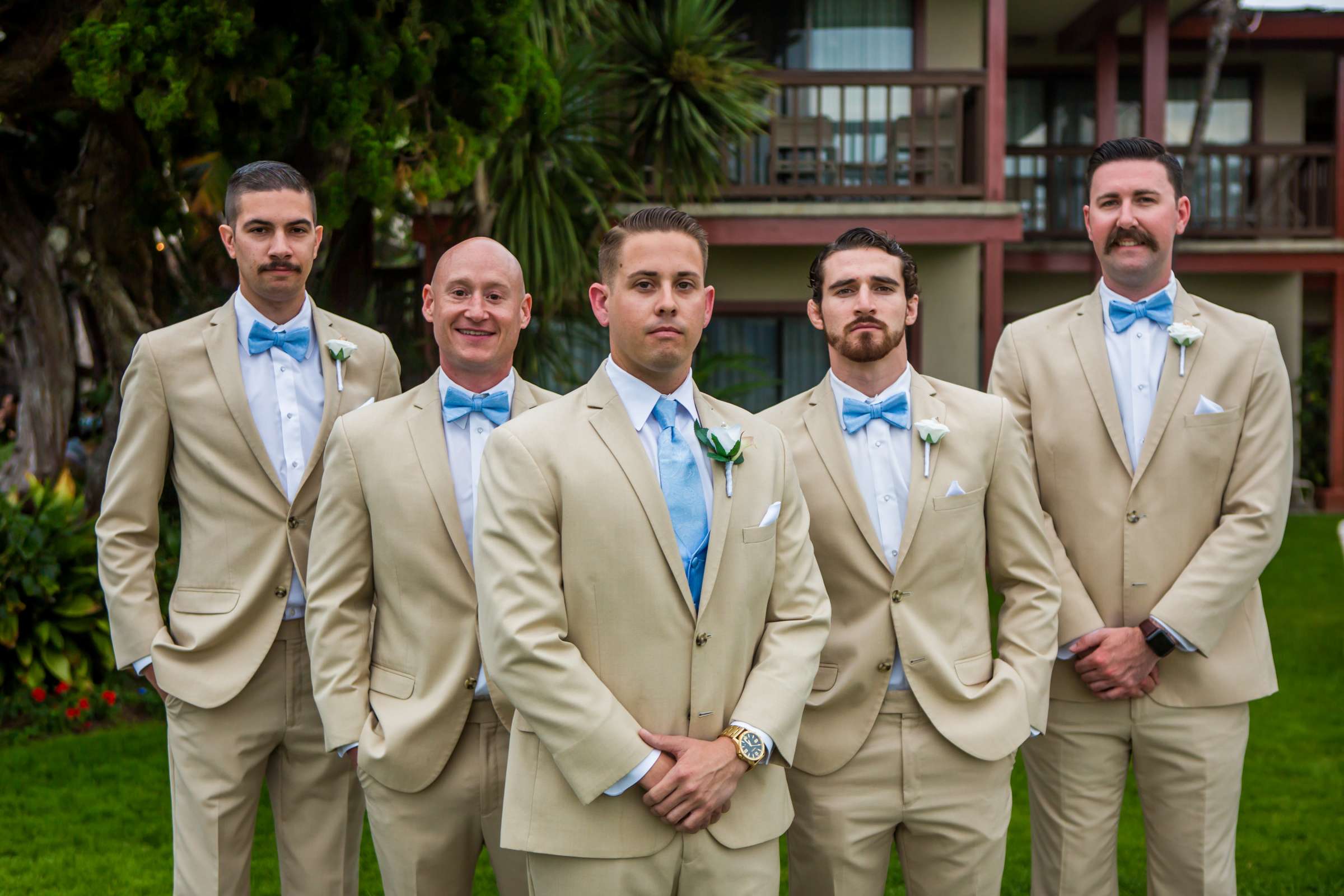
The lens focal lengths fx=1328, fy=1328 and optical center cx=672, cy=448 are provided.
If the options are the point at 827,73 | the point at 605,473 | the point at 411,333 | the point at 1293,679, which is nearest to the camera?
the point at 605,473

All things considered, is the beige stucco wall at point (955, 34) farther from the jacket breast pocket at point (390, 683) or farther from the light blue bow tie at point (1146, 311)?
the jacket breast pocket at point (390, 683)

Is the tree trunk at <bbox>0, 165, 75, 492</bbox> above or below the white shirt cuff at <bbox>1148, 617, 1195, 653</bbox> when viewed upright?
above

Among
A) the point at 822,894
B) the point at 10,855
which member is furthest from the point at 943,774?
the point at 10,855

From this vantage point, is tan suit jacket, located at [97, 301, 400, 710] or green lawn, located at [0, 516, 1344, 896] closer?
tan suit jacket, located at [97, 301, 400, 710]

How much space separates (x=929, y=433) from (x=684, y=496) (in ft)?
2.45

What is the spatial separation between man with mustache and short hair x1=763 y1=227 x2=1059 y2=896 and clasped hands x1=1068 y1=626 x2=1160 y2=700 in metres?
0.21

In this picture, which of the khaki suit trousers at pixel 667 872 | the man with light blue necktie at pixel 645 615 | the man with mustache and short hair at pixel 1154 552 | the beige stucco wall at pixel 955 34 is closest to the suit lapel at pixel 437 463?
the man with light blue necktie at pixel 645 615

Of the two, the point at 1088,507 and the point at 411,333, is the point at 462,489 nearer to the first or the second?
the point at 1088,507

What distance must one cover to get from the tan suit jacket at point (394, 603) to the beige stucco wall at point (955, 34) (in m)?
11.9

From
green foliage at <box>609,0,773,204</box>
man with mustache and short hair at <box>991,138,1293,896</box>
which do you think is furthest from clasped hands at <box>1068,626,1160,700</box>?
green foliage at <box>609,0,773,204</box>

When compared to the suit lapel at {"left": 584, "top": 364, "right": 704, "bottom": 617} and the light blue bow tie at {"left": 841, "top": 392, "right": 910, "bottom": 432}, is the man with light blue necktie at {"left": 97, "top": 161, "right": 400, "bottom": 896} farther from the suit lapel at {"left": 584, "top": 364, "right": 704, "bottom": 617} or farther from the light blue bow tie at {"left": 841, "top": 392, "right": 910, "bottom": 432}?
the light blue bow tie at {"left": 841, "top": 392, "right": 910, "bottom": 432}

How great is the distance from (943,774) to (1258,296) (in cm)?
1549

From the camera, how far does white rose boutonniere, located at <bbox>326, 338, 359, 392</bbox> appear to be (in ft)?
12.2

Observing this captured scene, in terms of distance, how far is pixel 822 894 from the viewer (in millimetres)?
3311
